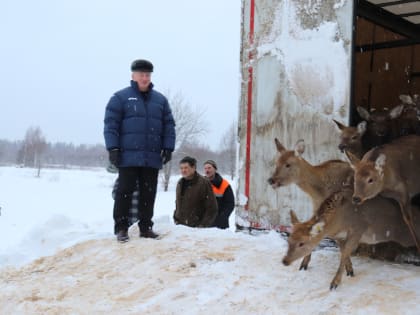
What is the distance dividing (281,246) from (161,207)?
20.7 metres

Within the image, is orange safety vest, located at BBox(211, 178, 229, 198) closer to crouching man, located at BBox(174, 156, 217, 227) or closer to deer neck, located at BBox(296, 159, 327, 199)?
crouching man, located at BBox(174, 156, 217, 227)

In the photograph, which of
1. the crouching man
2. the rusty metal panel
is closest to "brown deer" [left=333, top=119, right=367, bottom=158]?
the rusty metal panel

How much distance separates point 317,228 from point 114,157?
114 inches

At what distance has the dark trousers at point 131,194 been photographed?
647 cm

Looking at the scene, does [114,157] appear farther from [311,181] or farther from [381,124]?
[381,124]

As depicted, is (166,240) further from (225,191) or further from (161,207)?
(161,207)

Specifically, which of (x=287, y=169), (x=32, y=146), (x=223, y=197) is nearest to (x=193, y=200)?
(x=223, y=197)

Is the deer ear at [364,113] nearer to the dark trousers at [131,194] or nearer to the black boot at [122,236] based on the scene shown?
the dark trousers at [131,194]

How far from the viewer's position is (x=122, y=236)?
6352 millimetres

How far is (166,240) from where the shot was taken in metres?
6.26

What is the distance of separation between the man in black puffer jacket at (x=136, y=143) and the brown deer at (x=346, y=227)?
2506 millimetres

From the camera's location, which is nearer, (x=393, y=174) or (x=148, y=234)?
(x=393, y=174)

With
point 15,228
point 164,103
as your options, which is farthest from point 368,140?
point 15,228

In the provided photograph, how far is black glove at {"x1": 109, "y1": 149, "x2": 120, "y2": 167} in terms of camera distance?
248 inches
